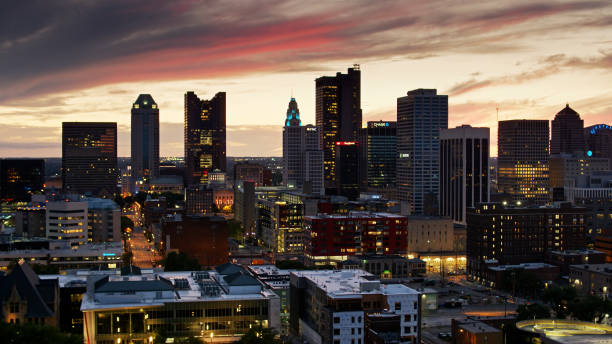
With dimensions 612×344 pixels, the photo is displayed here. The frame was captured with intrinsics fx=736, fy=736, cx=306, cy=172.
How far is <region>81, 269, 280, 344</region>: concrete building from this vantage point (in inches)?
3354

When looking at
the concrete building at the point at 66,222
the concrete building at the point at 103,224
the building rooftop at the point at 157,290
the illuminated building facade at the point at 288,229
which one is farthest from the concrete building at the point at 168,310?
the concrete building at the point at 103,224

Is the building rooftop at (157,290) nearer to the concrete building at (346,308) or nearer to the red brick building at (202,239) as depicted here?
the concrete building at (346,308)

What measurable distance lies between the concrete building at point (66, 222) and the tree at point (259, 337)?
93.3 meters

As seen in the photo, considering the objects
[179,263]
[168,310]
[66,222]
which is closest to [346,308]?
[168,310]

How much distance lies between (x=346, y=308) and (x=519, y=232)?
79321mm

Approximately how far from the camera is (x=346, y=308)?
93562mm

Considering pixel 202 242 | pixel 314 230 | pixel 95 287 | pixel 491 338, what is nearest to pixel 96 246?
pixel 202 242

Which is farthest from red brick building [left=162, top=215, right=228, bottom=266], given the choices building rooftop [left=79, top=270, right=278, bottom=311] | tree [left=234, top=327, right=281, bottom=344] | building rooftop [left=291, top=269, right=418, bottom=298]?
tree [left=234, top=327, right=281, bottom=344]

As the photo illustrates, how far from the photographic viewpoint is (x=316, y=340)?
97.3 meters

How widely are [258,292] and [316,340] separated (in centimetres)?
1037

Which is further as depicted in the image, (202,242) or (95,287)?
(202,242)

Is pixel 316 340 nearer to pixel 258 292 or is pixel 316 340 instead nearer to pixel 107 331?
pixel 258 292

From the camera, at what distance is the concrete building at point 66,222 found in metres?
169

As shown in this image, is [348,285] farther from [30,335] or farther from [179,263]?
[179,263]
